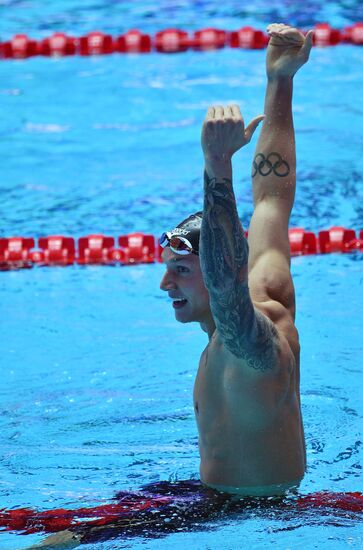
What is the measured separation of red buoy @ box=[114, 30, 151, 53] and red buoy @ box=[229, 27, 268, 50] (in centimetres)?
70

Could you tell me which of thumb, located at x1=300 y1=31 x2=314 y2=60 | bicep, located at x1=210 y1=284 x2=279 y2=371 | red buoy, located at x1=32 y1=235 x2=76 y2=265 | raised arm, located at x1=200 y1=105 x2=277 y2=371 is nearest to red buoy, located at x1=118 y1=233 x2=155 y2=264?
red buoy, located at x1=32 y1=235 x2=76 y2=265

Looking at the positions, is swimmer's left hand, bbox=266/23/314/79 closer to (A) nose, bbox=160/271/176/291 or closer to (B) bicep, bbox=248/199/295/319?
(B) bicep, bbox=248/199/295/319

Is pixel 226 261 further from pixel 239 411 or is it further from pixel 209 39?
pixel 209 39

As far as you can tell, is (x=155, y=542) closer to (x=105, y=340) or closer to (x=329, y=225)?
(x=105, y=340)

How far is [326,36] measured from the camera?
938cm

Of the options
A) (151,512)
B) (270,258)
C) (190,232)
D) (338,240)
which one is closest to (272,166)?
(270,258)

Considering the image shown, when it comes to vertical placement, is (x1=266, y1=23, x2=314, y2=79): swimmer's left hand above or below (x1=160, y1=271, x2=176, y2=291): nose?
above

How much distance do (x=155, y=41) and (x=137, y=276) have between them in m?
3.98

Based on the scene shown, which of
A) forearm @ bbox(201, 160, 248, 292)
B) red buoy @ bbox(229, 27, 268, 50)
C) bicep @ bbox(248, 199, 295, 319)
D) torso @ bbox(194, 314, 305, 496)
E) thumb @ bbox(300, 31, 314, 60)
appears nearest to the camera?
forearm @ bbox(201, 160, 248, 292)

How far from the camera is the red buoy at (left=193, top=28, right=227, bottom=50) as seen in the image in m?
9.52

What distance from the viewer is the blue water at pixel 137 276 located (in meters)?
4.14

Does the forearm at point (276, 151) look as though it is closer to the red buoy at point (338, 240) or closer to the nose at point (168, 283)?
the nose at point (168, 283)

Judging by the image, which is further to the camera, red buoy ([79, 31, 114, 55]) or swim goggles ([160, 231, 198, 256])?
red buoy ([79, 31, 114, 55])

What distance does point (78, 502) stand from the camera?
12.5 feet
